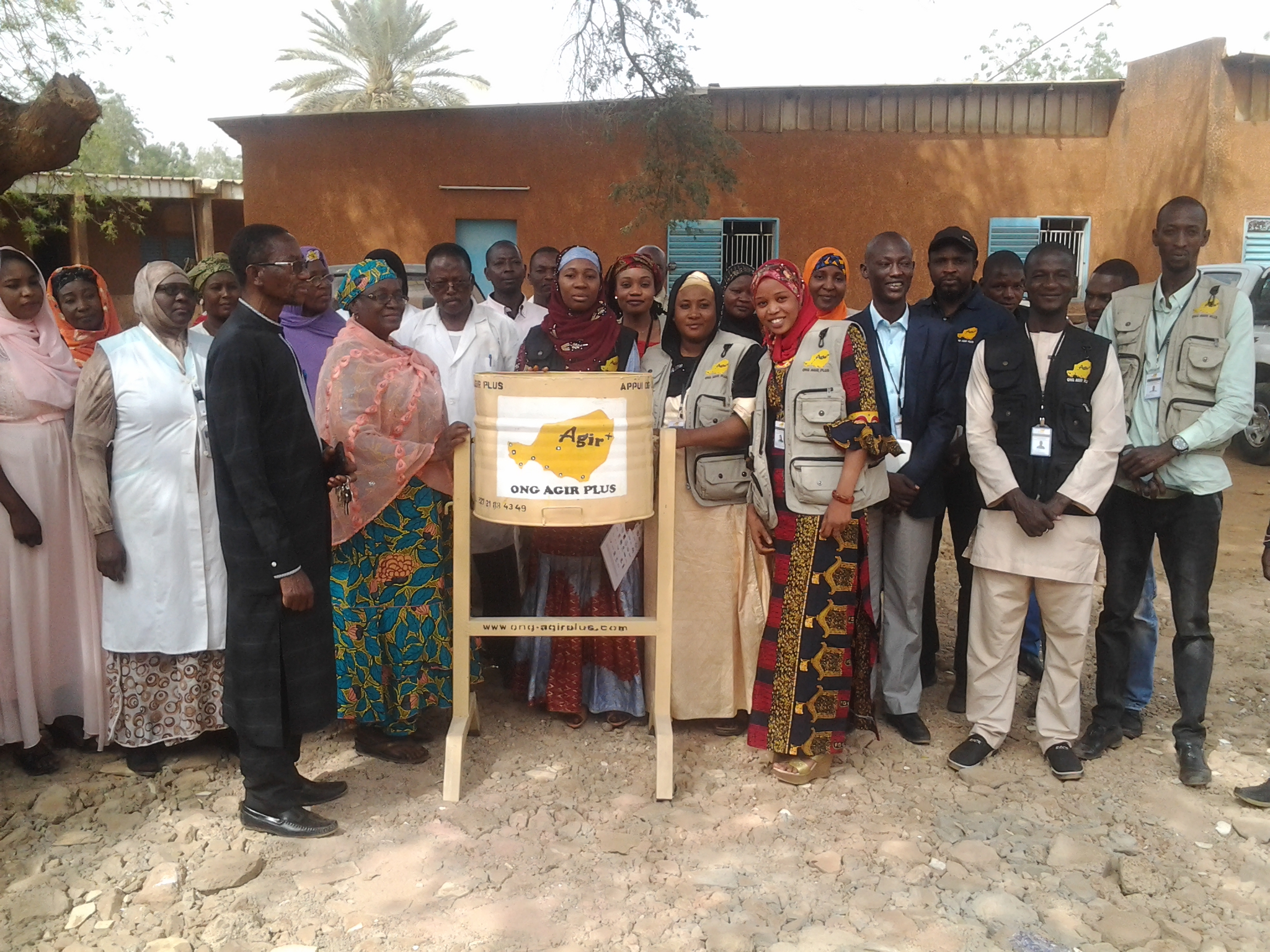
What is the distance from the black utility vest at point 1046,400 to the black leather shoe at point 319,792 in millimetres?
2653

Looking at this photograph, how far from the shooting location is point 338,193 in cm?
1391

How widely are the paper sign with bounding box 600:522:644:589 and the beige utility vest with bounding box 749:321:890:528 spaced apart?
0.70 metres

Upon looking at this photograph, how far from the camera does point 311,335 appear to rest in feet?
13.9

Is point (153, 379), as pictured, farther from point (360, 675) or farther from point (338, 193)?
point (338, 193)

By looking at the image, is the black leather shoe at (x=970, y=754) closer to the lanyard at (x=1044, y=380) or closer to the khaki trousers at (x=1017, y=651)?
the khaki trousers at (x=1017, y=651)

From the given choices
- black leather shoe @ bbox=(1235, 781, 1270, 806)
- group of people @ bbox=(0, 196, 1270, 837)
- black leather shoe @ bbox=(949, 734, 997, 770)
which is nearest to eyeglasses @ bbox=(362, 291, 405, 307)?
group of people @ bbox=(0, 196, 1270, 837)

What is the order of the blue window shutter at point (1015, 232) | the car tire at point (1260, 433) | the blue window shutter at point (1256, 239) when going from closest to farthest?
the car tire at point (1260, 433) → the blue window shutter at point (1256, 239) → the blue window shutter at point (1015, 232)

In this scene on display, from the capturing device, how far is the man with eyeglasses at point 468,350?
14.0 ft

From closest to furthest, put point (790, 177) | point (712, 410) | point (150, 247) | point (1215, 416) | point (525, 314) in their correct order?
point (1215, 416)
point (712, 410)
point (525, 314)
point (790, 177)
point (150, 247)

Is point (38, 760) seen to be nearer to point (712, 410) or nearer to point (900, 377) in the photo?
point (712, 410)

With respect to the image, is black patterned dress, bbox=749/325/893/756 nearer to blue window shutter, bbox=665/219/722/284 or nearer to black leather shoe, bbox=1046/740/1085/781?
black leather shoe, bbox=1046/740/1085/781

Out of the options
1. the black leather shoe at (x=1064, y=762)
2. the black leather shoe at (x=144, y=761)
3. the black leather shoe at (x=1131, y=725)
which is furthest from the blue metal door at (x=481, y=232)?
the black leather shoe at (x=1064, y=762)

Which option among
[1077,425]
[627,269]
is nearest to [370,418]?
[627,269]

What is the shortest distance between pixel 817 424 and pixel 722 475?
50 cm
